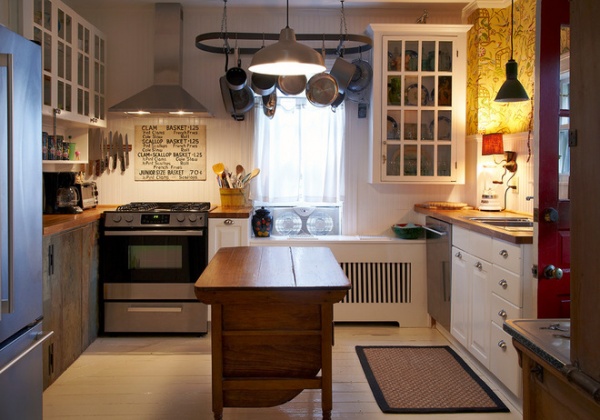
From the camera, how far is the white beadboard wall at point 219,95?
16.0 ft

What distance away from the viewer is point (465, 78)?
15.3 feet

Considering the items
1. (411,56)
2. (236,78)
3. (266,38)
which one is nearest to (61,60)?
(236,78)

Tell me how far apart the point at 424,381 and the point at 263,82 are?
2478 mm

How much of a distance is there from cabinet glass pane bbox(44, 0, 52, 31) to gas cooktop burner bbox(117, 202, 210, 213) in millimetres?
1381

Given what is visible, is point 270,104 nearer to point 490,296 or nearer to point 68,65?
point 68,65

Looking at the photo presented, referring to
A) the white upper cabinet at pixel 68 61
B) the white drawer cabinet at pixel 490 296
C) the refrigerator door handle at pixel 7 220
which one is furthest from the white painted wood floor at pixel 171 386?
the white upper cabinet at pixel 68 61

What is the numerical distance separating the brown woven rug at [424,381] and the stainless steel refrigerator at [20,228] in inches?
71.9

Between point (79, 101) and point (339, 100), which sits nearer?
point (79, 101)

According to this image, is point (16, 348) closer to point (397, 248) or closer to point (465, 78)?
point (397, 248)

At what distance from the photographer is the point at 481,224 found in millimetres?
3486

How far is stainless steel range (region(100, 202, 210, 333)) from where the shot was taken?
14.2ft

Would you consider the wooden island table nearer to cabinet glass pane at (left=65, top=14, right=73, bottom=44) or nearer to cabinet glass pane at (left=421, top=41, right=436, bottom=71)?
cabinet glass pane at (left=65, top=14, right=73, bottom=44)

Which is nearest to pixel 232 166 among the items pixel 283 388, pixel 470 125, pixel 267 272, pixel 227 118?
pixel 227 118

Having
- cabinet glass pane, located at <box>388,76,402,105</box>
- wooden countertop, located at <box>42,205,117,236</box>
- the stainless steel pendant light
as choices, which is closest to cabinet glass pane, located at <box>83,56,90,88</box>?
wooden countertop, located at <box>42,205,117,236</box>
